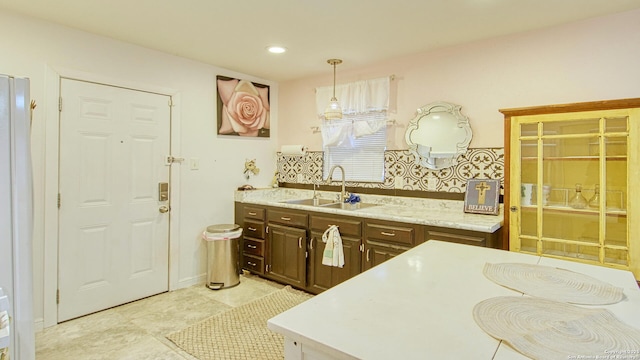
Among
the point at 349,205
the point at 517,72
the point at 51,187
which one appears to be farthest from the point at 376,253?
the point at 51,187

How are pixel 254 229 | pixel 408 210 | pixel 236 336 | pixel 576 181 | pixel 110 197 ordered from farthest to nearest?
pixel 254 229, pixel 408 210, pixel 110 197, pixel 236 336, pixel 576 181

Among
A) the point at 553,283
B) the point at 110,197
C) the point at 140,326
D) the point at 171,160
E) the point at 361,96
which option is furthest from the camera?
the point at 361,96

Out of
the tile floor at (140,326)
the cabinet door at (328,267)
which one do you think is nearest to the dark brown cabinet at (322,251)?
the cabinet door at (328,267)

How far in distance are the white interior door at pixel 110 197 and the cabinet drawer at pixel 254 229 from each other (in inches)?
32.1

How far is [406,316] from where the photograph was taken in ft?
3.21

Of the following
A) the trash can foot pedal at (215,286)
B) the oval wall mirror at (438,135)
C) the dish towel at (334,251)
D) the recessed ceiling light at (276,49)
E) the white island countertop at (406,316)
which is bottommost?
the trash can foot pedal at (215,286)

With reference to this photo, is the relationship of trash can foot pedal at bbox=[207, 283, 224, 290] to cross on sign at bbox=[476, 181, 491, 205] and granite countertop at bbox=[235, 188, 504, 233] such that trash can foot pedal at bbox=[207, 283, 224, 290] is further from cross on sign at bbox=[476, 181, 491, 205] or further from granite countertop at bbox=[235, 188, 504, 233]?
cross on sign at bbox=[476, 181, 491, 205]

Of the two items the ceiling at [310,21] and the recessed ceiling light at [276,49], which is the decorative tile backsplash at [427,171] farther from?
the recessed ceiling light at [276,49]

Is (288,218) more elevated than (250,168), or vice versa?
(250,168)

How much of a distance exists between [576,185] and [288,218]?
7.68ft

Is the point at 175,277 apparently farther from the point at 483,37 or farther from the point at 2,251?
the point at 483,37

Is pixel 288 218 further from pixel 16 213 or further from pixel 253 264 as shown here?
pixel 16 213

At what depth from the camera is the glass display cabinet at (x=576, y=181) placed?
2.10 meters

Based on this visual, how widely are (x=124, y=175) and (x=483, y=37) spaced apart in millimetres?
3256
